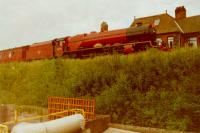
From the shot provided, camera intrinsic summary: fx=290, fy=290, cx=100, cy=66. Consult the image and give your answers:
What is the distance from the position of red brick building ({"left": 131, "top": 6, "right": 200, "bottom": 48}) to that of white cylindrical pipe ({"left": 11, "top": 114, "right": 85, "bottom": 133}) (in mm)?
28988

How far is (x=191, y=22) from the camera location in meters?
40.1

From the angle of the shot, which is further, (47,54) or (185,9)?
(185,9)

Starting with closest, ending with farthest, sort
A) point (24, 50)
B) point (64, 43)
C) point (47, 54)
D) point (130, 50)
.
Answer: point (130, 50), point (64, 43), point (47, 54), point (24, 50)

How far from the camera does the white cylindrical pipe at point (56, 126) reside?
7.50 meters

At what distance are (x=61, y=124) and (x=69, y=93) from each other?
7281mm

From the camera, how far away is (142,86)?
42.2ft

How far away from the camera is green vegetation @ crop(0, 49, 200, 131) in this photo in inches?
444

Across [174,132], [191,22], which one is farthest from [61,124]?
[191,22]

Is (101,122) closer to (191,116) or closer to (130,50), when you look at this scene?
(191,116)

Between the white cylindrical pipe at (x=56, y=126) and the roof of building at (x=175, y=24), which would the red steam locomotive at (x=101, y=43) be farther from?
the roof of building at (x=175, y=24)

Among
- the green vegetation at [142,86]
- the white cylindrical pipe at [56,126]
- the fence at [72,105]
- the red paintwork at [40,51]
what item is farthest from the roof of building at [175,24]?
the white cylindrical pipe at [56,126]

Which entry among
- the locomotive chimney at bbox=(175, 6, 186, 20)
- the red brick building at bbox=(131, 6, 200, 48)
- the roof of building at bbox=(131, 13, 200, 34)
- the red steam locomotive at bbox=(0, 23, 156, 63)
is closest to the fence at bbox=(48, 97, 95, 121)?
the red steam locomotive at bbox=(0, 23, 156, 63)

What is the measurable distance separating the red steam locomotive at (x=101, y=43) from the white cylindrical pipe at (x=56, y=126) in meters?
8.32

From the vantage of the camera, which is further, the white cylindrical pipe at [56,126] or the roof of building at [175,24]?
the roof of building at [175,24]
